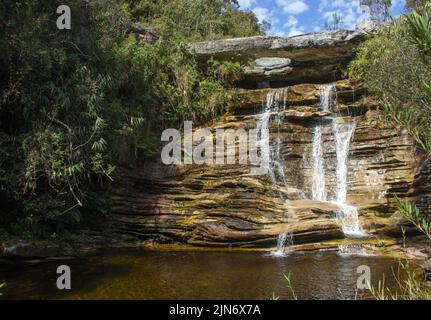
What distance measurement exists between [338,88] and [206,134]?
17.2 ft

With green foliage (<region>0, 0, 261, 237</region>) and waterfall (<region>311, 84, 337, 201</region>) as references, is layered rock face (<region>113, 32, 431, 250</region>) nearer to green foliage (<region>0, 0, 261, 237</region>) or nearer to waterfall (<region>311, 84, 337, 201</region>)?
waterfall (<region>311, 84, 337, 201</region>)

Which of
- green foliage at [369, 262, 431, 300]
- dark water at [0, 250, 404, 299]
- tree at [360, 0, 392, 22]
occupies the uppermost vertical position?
tree at [360, 0, 392, 22]

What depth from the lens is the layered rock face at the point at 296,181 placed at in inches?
475

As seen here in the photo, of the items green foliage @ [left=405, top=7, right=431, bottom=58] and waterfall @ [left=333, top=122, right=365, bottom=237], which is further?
waterfall @ [left=333, top=122, right=365, bottom=237]

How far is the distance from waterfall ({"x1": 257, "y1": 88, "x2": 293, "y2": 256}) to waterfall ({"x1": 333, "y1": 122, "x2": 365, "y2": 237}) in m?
1.83

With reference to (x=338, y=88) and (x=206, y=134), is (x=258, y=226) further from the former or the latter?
(x=338, y=88)

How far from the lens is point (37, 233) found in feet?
35.9

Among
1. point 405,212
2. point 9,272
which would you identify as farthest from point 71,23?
point 405,212

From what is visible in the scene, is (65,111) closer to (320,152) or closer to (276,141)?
(276,141)

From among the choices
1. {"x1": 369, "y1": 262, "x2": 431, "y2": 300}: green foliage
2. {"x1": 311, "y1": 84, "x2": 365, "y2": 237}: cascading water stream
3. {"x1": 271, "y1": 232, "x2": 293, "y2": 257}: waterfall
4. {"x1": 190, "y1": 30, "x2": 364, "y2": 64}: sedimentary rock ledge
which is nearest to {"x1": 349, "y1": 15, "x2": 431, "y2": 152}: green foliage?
{"x1": 190, "y1": 30, "x2": 364, "y2": 64}: sedimentary rock ledge

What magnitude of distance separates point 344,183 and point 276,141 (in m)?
2.77

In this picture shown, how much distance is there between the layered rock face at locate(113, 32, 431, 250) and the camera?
39.5ft

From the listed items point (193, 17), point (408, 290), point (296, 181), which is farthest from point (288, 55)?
point (408, 290)

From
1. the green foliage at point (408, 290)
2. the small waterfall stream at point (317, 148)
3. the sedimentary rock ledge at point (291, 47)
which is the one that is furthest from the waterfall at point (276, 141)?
the green foliage at point (408, 290)
